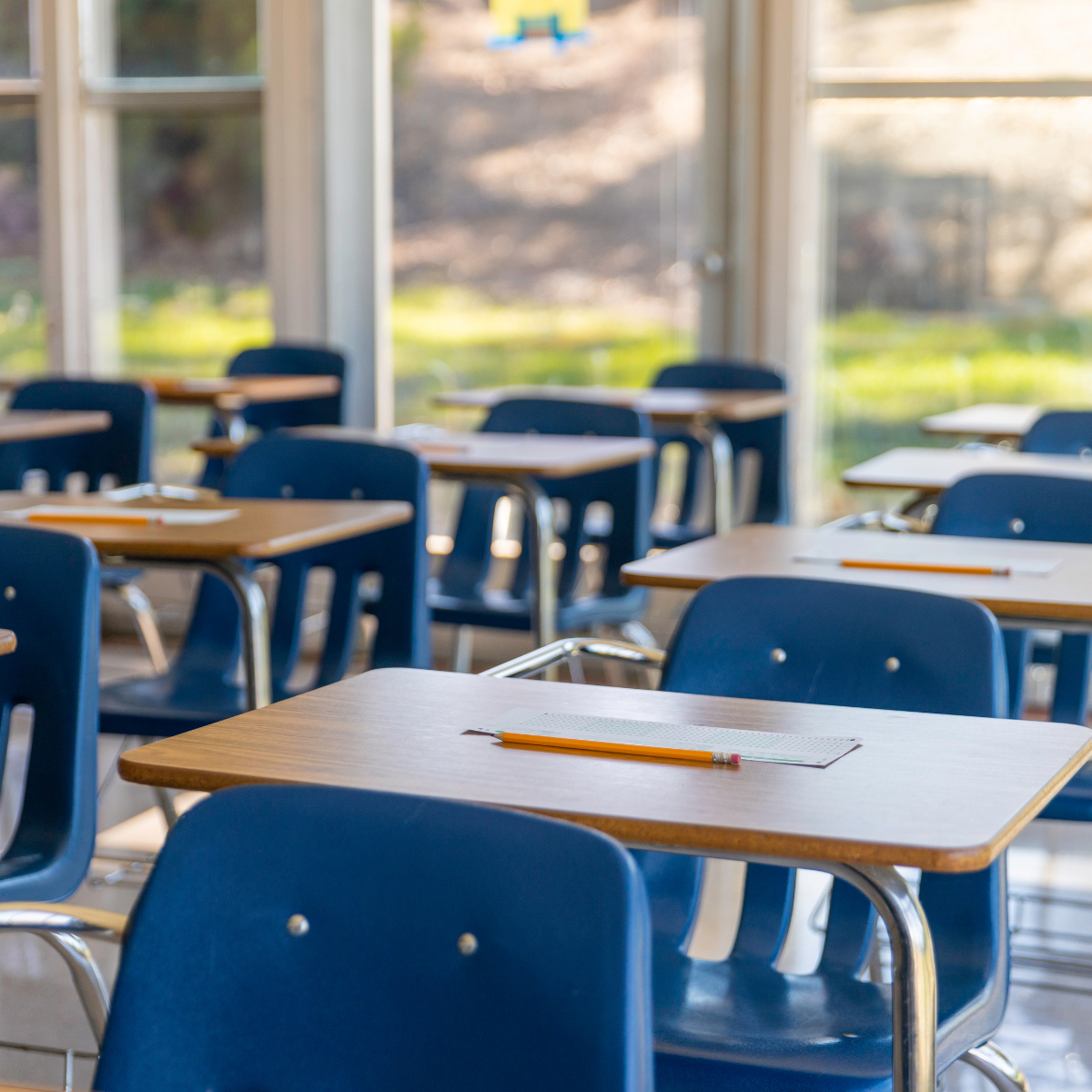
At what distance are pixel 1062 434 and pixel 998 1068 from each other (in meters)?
2.30

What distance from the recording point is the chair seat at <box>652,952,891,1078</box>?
Answer: 157cm

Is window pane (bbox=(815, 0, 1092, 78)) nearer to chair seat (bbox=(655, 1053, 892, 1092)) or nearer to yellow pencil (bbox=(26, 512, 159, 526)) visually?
yellow pencil (bbox=(26, 512, 159, 526))

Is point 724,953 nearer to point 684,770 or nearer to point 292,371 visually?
point 684,770

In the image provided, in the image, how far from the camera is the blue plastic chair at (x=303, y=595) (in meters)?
3.02

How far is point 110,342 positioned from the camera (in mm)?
6453

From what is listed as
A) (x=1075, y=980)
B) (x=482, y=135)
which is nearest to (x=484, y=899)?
(x=1075, y=980)

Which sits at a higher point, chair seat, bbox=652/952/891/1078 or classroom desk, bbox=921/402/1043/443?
classroom desk, bbox=921/402/1043/443

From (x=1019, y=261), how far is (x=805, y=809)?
4299mm

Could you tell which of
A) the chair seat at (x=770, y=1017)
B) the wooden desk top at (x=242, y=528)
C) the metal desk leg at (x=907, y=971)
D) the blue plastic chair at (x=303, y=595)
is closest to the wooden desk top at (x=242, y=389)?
the blue plastic chair at (x=303, y=595)

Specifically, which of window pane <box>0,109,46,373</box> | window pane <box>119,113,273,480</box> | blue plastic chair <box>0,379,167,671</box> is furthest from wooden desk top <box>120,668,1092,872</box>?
window pane <box>0,109,46,373</box>

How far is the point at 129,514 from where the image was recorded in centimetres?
291

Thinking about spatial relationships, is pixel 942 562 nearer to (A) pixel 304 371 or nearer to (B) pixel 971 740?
(B) pixel 971 740

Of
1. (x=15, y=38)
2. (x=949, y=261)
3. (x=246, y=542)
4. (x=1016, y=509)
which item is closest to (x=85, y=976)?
(x=246, y=542)

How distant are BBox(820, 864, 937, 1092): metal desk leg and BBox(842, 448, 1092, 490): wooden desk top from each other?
6.56 ft
